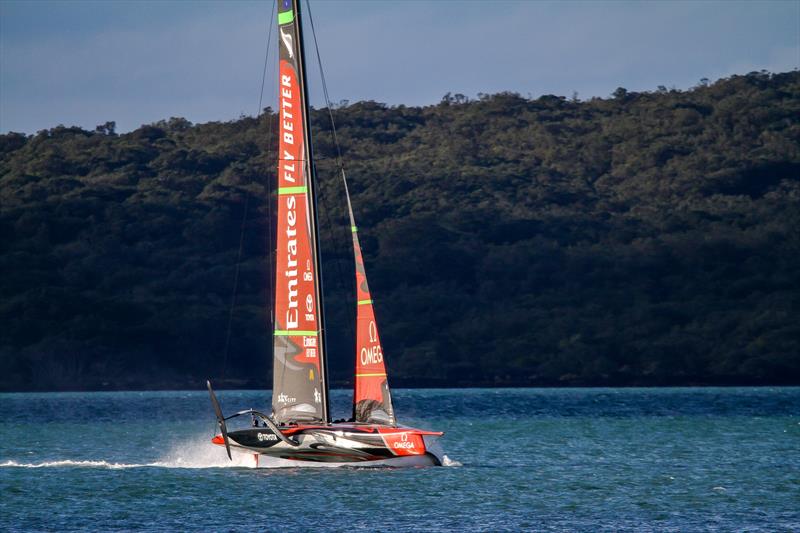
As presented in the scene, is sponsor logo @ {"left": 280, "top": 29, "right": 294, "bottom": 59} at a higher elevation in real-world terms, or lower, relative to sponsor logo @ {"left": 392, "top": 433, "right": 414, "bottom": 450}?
higher

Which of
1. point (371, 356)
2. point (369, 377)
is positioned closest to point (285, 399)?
point (369, 377)

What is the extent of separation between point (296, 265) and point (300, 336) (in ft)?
7.54

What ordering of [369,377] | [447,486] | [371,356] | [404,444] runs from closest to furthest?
[404,444] < [447,486] < [369,377] < [371,356]

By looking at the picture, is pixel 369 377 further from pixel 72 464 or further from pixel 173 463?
pixel 72 464

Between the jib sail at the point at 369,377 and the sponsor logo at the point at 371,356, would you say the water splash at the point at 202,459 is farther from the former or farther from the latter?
the sponsor logo at the point at 371,356

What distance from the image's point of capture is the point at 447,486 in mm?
48688

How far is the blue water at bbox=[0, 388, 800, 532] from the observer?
4084 centimetres

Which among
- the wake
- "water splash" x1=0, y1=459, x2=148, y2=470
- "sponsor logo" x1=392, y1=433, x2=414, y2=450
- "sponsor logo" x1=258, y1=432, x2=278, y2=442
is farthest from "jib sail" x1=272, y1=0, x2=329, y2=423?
"water splash" x1=0, y1=459, x2=148, y2=470

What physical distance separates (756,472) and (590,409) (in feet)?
250

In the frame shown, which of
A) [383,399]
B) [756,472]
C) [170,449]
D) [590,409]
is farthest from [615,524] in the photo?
[590,409]

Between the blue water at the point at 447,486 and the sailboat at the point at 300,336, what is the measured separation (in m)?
1.29

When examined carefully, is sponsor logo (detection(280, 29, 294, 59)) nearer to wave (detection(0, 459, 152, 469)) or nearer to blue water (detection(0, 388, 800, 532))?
blue water (detection(0, 388, 800, 532))

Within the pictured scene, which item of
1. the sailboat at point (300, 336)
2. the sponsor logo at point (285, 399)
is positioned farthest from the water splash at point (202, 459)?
the sponsor logo at point (285, 399)

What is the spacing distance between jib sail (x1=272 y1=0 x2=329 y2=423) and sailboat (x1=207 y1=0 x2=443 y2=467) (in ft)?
0.11
